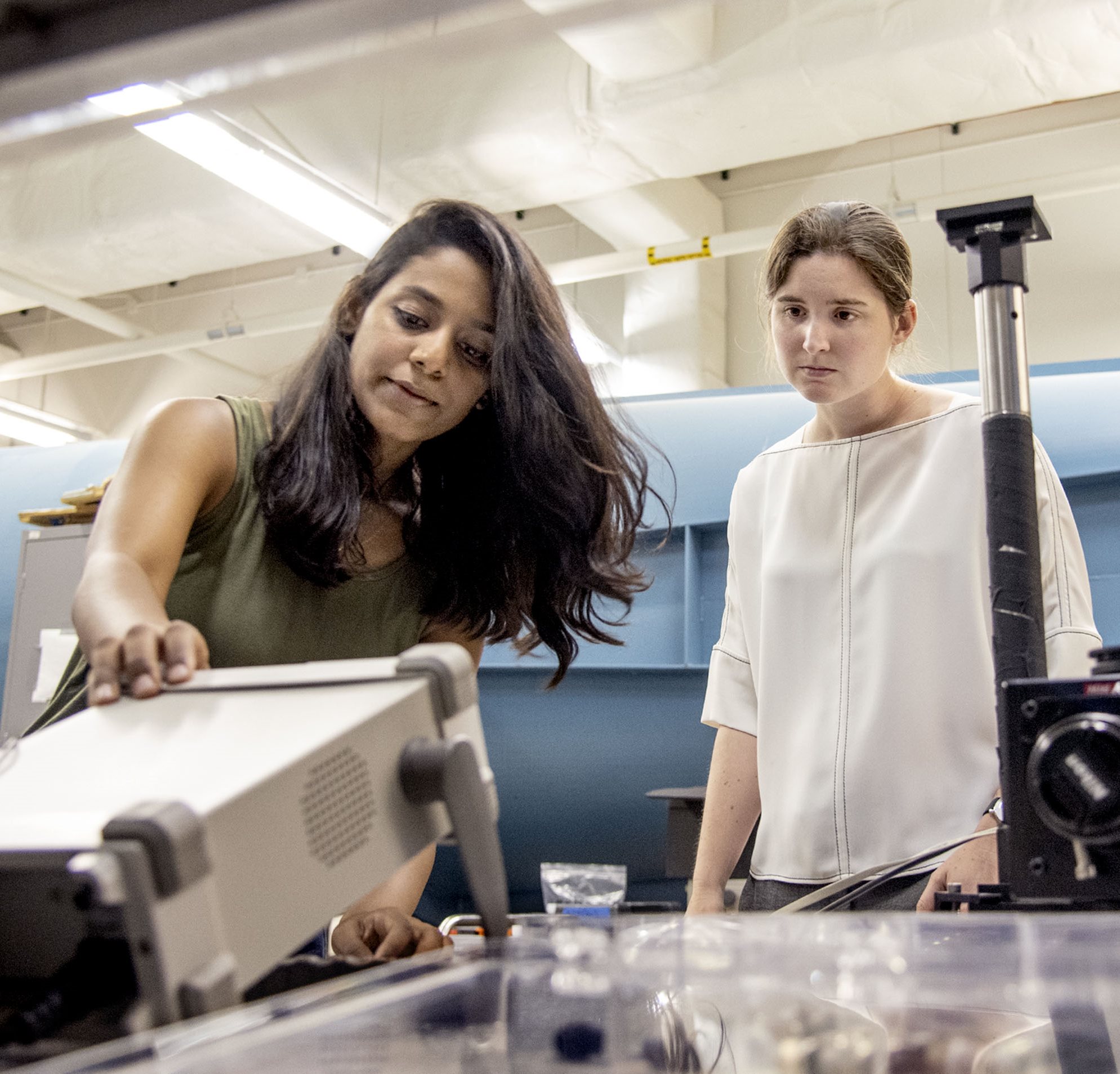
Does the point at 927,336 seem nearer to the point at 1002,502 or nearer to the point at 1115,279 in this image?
the point at 1115,279

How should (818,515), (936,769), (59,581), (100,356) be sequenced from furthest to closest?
(100,356) < (59,581) < (818,515) < (936,769)

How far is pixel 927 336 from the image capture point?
15.0 ft

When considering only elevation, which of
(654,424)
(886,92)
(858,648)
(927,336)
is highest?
(886,92)

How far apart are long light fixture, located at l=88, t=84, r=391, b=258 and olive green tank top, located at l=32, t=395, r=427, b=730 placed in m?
2.11

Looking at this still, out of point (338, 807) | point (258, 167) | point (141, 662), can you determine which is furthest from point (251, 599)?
point (258, 167)

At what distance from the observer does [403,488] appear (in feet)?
3.62

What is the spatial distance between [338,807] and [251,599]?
0.48 m

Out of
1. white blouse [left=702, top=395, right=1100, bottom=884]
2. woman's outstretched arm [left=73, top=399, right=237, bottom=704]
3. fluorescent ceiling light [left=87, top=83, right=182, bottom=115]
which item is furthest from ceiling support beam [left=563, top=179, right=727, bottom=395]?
woman's outstretched arm [left=73, top=399, right=237, bottom=704]

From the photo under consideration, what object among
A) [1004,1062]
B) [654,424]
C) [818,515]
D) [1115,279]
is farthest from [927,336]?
[1004,1062]

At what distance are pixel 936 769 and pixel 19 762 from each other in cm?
77

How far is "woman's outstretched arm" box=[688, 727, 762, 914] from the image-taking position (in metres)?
1.15

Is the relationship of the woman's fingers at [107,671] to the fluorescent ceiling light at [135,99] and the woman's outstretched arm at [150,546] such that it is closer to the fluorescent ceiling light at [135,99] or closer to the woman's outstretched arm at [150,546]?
the woman's outstretched arm at [150,546]

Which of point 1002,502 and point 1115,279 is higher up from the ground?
point 1115,279

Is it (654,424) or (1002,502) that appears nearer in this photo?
(1002,502)
